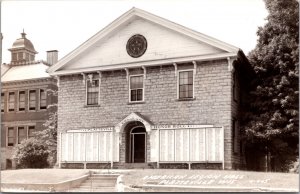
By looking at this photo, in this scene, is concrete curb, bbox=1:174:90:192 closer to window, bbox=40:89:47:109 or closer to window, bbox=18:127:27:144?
window, bbox=18:127:27:144

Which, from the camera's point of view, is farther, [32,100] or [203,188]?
[32,100]

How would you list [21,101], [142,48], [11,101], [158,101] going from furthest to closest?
[21,101] → [11,101] → [142,48] → [158,101]

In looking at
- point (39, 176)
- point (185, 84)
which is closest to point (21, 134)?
point (39, 176)

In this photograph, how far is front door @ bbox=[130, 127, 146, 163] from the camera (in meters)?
22.8

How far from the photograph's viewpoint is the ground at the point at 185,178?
16614mm

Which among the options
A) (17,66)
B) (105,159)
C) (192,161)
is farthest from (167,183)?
(17,66)

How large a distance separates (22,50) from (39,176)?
267 inches

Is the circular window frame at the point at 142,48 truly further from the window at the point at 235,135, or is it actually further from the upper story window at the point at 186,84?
the window at the point at 235,135

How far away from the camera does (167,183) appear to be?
17.5 meters

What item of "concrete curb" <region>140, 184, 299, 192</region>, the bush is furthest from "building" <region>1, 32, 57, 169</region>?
"concrete curb" <region>140, 184, 299, 192</region>

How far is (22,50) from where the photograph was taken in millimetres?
23922

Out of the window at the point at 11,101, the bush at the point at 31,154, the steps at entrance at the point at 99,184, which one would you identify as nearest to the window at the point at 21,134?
the bush at the point at 31,154

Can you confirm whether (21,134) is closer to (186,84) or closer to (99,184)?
(99,184)

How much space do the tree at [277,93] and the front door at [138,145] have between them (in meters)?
4.55
